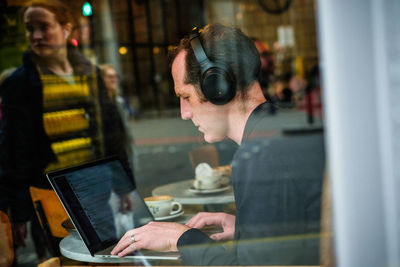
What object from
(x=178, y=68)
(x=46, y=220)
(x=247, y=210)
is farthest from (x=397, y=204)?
(x=46, y=220)

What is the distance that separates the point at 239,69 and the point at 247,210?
15.9 inches

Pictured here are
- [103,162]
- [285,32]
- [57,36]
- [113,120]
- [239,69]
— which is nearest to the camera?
[239,69]

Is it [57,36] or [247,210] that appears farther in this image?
[57,36]

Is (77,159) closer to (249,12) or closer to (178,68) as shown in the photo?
(178,68)

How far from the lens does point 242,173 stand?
1.15 meters

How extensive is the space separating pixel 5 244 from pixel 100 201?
1.45 feet

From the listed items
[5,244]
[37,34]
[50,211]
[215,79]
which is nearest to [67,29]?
[37,34]

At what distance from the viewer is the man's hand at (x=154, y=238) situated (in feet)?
3.94

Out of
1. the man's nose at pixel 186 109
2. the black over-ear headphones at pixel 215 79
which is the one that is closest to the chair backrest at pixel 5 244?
the man's nose at pixel 186 109

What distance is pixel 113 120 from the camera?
12.3ft

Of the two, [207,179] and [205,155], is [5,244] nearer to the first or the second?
[207,179]

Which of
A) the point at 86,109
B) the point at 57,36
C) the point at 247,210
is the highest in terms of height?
the point at 57,36

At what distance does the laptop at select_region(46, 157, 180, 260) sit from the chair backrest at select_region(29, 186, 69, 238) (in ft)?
0.63

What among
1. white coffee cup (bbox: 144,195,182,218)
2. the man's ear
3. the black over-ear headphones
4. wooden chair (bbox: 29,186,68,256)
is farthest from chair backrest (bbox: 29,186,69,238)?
the man's ear
